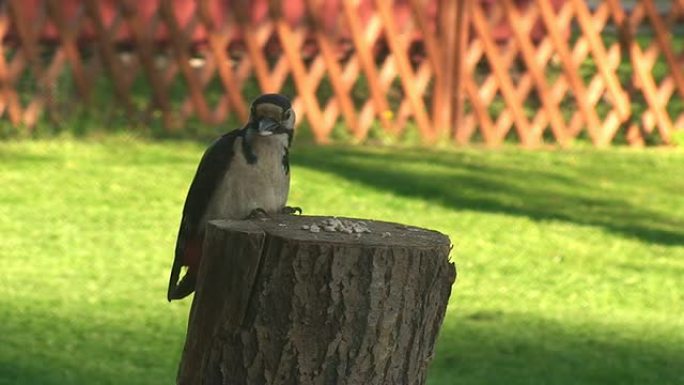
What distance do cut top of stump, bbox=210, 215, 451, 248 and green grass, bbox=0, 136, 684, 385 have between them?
6.73 ft

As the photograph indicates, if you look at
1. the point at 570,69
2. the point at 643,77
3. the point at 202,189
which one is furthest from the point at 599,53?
the point at 202,189

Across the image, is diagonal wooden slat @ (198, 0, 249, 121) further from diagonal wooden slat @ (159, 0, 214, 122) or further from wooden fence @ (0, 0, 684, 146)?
diagonal wooden slat @ (159, 0, 214, 122)

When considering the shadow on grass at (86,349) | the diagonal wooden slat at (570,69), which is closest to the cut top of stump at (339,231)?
the shadow on grass at (86,349)

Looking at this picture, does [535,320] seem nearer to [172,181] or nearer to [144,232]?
[144,232]

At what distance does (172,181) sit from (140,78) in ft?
17.7

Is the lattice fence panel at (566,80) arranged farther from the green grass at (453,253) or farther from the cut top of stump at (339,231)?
the cut top of stump at (339,231)

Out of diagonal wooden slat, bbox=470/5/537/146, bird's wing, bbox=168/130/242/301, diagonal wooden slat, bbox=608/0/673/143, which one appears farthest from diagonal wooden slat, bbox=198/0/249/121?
bird's wing, bbox=168/130/242/301

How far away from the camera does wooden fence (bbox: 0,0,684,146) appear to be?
13625 millimetres

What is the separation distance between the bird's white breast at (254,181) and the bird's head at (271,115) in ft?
0.12

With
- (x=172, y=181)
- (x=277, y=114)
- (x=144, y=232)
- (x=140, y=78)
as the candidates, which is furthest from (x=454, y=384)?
(x=140, y=78)

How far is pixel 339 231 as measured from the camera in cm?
470

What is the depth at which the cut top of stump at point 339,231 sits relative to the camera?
15.0ft

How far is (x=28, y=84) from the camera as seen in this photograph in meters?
16.0

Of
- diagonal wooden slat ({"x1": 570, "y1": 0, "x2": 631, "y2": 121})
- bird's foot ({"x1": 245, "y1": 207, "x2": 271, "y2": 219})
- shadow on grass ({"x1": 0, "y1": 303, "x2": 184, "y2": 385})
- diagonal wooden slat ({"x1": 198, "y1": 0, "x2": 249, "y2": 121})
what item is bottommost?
shadow on grass ({"x1": 0, "y1": 303, "x2": 184, "y2": 385})
